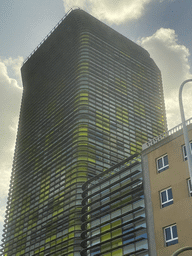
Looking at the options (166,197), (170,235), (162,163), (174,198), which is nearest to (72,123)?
(162,163)

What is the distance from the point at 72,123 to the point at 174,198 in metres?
49.6

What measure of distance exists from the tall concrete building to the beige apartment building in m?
28.2

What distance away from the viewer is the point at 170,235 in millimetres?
33938

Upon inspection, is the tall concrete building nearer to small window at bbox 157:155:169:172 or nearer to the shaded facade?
the shaded facade

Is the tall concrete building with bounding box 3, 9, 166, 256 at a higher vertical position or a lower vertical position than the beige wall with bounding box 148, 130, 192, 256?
higher

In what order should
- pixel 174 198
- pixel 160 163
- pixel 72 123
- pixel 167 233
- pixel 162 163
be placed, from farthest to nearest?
1. pixel 72 123
2. pixel 160 163
3. pixel 162 163
4. pixel 174 198
5. pixel 167 233

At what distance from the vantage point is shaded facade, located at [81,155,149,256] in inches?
1607

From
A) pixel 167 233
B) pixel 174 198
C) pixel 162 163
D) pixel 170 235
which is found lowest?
pixel 170 235

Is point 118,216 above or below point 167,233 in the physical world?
above

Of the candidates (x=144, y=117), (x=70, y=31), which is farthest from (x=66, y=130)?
(x=70, y=31)

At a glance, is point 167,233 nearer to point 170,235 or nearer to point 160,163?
point 170,235

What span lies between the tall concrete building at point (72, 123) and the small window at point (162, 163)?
96.5 feet

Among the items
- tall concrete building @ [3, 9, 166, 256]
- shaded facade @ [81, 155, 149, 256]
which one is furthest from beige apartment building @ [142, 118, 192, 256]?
tall concrete building @ [3, 9, 166, 256]

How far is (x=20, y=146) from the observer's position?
102 meters
